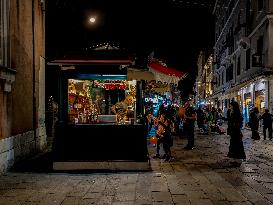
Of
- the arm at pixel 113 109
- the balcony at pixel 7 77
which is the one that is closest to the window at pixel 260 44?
the arm at pixel 113 109

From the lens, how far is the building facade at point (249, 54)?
88.7ft

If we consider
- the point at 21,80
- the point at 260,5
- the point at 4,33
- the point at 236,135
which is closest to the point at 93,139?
the point at 21,80

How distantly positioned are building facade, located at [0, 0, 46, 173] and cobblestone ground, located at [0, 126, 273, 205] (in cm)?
93

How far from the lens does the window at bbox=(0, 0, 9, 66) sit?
34.8 feet

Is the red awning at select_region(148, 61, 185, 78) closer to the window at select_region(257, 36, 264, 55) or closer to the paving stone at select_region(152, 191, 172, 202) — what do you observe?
the paving stone at select_region(152, 191, 172, 202)

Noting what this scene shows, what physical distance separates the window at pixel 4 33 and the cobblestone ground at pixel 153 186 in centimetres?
288

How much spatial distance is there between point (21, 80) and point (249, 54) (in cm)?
2390

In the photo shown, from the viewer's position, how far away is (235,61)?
40.2m

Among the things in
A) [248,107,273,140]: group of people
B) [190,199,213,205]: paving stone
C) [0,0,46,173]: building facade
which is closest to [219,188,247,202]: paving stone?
[190,199,213,205]: paving stone

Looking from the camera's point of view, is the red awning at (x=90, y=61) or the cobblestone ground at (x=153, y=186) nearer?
the cobblestone ground at (x=153, y=186)

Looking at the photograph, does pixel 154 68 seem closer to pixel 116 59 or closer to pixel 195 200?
pixel 116 59

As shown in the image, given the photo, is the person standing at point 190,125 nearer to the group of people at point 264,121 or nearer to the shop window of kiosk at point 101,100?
the shop window of kiosk at point 101,100

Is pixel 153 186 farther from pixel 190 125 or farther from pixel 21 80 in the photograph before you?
pixel 190 125

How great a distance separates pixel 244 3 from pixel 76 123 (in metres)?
26.8
